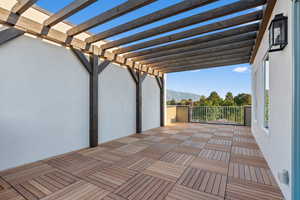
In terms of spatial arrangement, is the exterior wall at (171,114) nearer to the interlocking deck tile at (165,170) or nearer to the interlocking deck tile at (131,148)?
the interlocking deck tile at (131,148)

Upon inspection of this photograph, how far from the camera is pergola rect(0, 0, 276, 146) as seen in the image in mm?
2133

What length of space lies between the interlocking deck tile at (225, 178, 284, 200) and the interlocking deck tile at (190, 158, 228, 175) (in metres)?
0.34

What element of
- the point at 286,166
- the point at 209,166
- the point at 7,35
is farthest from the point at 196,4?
the point at 7,35

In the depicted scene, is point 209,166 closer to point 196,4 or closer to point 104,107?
point 196,4

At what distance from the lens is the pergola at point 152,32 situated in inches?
84.0

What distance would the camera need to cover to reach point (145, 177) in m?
2.06

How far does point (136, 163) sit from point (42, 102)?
217 cm

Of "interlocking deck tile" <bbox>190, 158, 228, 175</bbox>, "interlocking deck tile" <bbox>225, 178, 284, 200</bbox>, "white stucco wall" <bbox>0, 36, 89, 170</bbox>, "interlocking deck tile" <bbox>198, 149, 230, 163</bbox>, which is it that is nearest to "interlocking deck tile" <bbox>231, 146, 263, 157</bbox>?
"interlocking deck tile" <bbox>198, 149, 230, 163</bbox>

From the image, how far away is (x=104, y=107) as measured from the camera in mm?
3939

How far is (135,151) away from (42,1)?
11.3ft

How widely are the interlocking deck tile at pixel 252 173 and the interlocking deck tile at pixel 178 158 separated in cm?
70

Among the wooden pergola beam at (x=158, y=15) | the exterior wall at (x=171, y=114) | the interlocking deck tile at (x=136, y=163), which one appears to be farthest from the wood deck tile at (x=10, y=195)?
the exterior wall at (x=171, y=114)

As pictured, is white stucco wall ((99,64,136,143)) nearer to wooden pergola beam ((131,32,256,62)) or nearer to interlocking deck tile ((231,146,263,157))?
wooden pergola beam ((131,32,256,62))

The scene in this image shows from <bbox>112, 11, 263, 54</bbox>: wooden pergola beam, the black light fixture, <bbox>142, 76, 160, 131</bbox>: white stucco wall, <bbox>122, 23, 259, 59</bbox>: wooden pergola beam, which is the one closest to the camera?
the black light fixture
